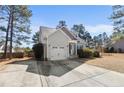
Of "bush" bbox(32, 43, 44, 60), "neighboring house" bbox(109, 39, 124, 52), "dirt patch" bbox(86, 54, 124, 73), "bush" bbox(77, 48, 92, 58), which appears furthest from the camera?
"neighboring house" bbox(109, 39, 124, 52)

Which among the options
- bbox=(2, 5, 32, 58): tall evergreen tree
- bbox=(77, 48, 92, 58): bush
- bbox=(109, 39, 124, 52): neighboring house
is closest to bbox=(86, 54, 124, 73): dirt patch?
bbox=(77, 48, 92, 58): bush

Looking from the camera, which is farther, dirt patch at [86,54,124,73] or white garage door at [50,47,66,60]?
white garage door at [50,47,66,60]

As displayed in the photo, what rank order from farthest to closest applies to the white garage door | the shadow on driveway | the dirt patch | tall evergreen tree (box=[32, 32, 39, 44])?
tall evergreen tree (box=[32, 32, 39, 44]) < the white garage door < the dirt patch < the shadow on driveway

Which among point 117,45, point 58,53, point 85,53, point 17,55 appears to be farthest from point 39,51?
point 117,45

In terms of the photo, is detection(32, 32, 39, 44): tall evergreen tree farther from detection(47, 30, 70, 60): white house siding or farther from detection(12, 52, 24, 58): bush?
detection(47, 30, 70, 60): white house siding

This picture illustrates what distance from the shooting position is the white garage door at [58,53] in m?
18.4

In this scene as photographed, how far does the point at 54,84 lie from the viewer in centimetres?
773

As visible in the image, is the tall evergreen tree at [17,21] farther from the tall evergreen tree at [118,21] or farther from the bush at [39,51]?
the tall evergreen tree at [118,21]

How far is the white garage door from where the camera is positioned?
1835 centimetres

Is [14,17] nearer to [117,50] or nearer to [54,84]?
[54,84]

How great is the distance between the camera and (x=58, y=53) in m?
18.6

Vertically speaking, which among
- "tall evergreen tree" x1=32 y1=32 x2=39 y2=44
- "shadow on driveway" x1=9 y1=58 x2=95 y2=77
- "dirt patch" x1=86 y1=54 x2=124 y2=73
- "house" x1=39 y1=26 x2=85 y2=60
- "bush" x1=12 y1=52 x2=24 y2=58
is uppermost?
"tall evergreen tree" x1=32 y1=32 x2=39 y2=44
